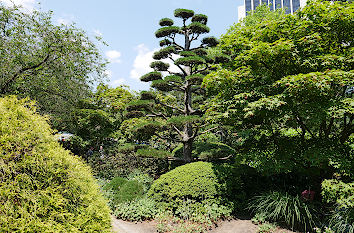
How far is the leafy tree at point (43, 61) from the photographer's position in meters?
8.75

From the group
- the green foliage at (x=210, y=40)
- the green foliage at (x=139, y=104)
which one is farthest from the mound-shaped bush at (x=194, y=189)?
the green foliage at (x=210, y=40)

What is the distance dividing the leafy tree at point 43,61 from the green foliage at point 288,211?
936 centimetres

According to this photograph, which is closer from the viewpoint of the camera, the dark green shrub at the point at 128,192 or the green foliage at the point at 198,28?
the dark green shrub at the point at 128,192

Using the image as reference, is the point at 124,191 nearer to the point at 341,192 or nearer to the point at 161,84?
the point at 161,84

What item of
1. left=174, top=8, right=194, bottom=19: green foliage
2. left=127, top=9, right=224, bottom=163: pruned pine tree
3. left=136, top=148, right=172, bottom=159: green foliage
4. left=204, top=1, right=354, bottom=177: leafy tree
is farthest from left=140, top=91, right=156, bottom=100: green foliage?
left=174, top=8, right=194, bottom=19: green foliage

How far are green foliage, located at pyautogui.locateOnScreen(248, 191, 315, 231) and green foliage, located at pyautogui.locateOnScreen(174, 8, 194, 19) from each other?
23.5 feet

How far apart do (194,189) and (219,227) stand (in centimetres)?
113

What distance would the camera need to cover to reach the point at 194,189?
596 centimetres

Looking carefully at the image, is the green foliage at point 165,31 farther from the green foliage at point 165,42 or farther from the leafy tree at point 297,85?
the leafy tree at point 297,85

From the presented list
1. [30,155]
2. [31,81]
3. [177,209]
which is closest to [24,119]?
[30,155]

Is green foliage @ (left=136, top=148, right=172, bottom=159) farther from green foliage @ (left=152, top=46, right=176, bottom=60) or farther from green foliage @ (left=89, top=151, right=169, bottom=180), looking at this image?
green foliage @ (left=152, top=46, right=176, bottom=60)

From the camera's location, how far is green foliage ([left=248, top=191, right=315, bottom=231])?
5.08 meters

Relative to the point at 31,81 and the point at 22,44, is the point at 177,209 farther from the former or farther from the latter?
the point at 22,44

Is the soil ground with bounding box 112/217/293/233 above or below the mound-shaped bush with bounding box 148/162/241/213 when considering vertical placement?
below
